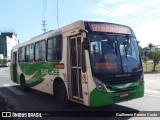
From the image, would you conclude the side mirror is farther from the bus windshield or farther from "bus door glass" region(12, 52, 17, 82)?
"bus door glass" region(12, 52, 17, 82)

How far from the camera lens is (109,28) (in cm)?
1000

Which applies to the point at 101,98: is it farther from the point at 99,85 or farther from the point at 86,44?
the point at 86,44

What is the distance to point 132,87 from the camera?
9820 millimetres

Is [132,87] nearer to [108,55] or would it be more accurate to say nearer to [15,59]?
[108,55]

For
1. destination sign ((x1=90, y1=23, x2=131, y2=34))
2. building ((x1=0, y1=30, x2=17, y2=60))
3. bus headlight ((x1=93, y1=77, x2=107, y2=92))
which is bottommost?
bus headlight ((x1=93, y1=77, x2=107, y2=92))

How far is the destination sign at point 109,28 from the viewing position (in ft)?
32.0

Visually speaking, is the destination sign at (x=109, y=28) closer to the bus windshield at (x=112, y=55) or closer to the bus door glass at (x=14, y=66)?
the bus windshield at (x=112, y=55)

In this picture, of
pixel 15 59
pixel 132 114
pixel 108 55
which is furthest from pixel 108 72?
pixel 15 59

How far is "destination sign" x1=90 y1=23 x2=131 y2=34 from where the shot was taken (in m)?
9.74

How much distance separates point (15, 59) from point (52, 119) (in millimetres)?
11137

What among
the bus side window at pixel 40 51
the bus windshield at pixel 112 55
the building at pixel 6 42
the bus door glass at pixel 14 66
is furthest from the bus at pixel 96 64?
the building at pixel 6 42

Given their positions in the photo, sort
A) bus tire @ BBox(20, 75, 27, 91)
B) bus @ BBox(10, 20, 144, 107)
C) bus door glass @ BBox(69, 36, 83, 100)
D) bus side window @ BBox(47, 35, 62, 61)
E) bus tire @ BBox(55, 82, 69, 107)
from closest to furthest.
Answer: bus @ BBox(10, 20, 144, 107) → bus door glass @ BBox(69, 36, 83, 100) → bus tire @ BBox(55, 82, 69, 107) → bus side window @ BBox(47, 35, 62, 61) → bus tire @ BBox(20, 75, 27, 91)

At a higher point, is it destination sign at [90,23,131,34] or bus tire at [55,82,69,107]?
destination sign at [90,23,131,34]

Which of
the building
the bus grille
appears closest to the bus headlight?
the bus grille
